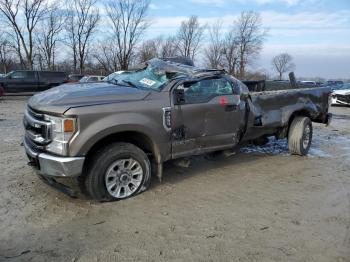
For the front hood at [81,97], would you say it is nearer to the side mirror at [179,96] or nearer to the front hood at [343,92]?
the side mirror at [179,96]

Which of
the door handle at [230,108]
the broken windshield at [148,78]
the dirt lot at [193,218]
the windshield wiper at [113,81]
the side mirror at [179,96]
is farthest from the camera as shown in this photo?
the door handle at [230,108]

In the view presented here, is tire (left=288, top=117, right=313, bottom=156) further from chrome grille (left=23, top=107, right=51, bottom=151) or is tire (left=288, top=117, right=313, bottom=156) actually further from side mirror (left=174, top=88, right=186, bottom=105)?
chrome grille (left=23, top=107, right=51, bottom=151)

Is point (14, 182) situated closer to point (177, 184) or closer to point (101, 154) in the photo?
point (101, 154)

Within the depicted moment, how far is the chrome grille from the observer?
4.56 meters

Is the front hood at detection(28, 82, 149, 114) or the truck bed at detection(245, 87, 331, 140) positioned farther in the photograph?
the truck bed at detection(245, 87, 331, 140)

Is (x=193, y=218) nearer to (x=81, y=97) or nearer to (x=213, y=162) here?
(x=81, y=97)

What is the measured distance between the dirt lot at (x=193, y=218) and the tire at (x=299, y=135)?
102 cm

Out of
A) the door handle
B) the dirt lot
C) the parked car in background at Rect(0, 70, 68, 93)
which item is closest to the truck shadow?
the dirt lot

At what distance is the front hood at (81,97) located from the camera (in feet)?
14.8

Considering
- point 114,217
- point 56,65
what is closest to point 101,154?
point 114,217

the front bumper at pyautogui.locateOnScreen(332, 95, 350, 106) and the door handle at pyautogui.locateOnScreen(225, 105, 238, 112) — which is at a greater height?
the door handle at pyautogui.locateOnScreen(225, 105, 238, 112)

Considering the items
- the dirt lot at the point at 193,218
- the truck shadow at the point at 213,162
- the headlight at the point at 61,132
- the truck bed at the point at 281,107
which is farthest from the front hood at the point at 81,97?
the truck bed at the point at 281,107

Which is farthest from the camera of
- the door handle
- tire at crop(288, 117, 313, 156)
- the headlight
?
tire at crop(288, 117, 313, 156)

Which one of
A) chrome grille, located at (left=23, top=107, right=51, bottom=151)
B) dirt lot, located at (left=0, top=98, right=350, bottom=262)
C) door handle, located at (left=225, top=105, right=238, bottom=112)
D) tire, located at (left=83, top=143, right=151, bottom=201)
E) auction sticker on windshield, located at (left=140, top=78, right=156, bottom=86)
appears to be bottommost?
dirt lot, located at (left=0, top=98, right=350, bottom=262)
